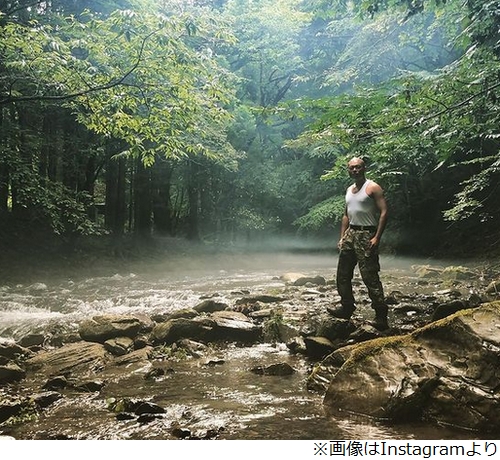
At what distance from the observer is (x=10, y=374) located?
3166mm

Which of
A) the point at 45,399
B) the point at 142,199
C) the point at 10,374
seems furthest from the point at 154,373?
the point at 142,199

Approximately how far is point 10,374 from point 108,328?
1225 millimetres

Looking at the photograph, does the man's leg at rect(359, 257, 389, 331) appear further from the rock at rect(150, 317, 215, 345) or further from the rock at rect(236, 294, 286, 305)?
the rock at rect(236, 294, 286, 305)

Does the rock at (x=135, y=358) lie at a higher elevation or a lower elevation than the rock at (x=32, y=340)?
higher

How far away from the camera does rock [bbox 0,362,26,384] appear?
10.2ft

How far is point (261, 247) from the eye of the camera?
1920cm

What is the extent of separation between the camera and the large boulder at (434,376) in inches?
78.1

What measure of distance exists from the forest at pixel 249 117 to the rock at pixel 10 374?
8.77 ft

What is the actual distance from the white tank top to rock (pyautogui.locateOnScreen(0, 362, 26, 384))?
3251 millimetres

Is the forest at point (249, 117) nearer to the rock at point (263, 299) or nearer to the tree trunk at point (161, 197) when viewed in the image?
the tree trunk at point (161, 197)

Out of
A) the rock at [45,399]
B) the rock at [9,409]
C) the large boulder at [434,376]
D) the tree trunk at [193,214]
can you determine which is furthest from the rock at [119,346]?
the tree trunk at [193,214]

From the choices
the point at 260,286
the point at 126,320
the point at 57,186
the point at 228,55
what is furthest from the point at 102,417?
the point at 228,55

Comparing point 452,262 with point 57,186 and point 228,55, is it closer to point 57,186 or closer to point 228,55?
point 57,186

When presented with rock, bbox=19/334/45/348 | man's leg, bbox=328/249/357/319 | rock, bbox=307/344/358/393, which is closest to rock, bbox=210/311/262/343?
man's leg, bbox=328/249/357/319
